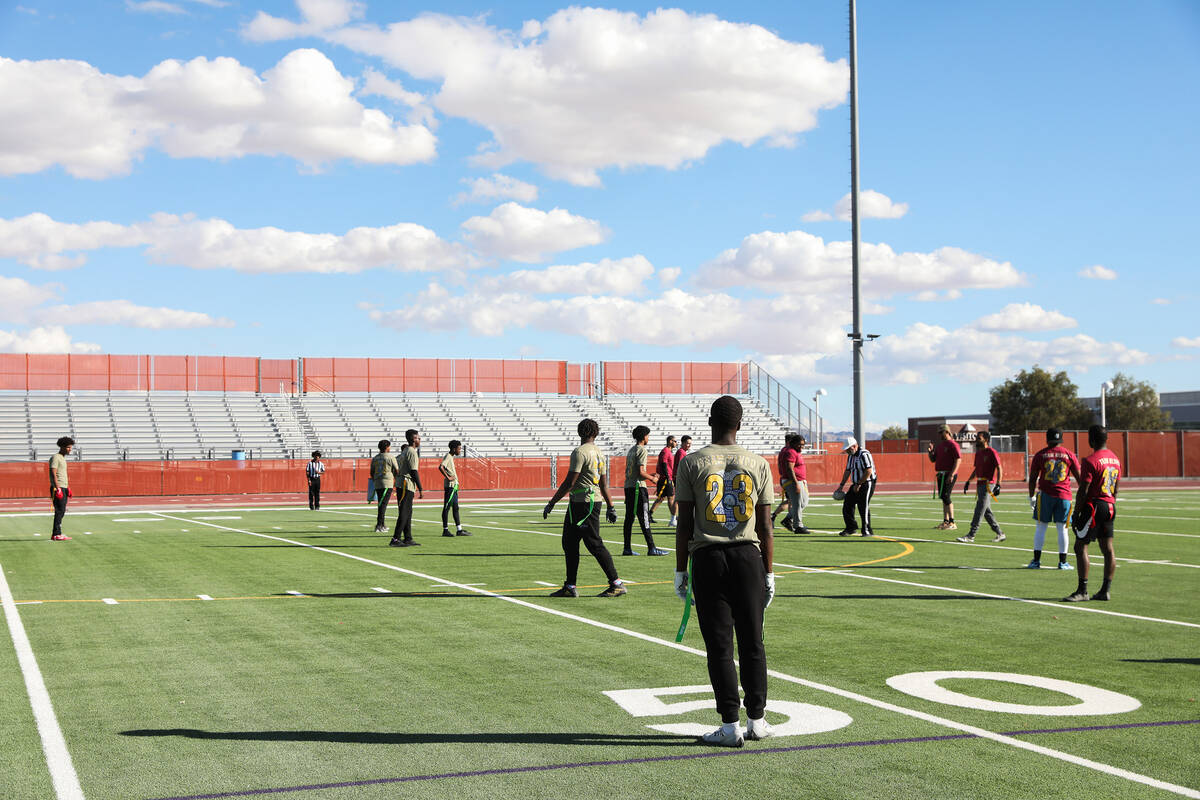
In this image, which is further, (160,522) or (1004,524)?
(160,522)

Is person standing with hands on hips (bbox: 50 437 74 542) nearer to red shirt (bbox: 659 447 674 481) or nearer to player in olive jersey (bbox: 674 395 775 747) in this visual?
red shirt (bbox: 659 447 674 481)

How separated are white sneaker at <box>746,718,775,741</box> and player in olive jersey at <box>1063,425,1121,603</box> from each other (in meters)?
6.58

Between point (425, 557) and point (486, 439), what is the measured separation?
39.8 metres

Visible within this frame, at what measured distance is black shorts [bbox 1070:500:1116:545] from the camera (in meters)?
11.9

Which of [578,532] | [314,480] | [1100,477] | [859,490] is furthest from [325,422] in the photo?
[1100,477]

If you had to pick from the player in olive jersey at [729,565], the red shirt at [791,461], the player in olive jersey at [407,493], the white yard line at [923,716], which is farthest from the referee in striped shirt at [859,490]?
the player in olive jersey at [729,565]

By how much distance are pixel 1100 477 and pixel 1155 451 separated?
176ft

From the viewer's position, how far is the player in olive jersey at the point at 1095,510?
11.9 metres

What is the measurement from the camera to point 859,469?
21719 mm

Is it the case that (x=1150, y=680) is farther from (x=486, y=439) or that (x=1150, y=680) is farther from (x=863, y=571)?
(x=486, y=439)

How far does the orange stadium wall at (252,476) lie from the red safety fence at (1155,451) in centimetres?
A: 1520

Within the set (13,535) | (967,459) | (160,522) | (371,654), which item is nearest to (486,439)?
(967,459)

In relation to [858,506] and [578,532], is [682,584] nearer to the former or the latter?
[578,532]

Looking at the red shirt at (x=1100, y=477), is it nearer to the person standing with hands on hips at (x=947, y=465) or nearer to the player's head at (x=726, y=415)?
the player's head at (x=726, y=415)
